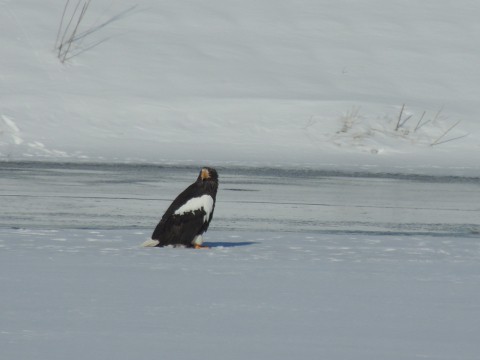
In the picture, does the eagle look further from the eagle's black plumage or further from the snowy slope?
the snowy slope

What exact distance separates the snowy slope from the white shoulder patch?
7.58 m

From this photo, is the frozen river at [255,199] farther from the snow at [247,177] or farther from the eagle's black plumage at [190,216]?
the eagle's black plumage at [190,216]

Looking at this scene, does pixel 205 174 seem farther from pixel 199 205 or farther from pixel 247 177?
pixel 247 177

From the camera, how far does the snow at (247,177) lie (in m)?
5.43

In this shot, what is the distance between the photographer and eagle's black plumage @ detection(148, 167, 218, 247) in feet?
27.0

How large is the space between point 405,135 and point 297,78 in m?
3.02

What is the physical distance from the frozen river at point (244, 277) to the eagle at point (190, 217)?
0.55 feet

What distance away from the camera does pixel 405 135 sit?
19047 mm

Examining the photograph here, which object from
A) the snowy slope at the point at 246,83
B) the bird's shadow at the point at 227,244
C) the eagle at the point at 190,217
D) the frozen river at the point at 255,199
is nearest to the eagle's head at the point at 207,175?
the eagle at the point at 190,217

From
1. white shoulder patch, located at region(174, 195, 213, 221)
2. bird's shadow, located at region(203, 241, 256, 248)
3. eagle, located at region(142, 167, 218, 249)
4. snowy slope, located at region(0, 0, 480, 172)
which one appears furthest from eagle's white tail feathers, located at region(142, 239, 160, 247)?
snowy slope, located at region(0, 0, 480, 172)

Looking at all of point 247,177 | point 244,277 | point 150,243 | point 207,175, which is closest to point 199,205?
point 207,175

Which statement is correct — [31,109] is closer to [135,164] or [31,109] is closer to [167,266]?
[135,164]

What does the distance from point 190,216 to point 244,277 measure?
5.04 ft

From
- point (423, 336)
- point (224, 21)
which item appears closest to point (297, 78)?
point (224, 21)
